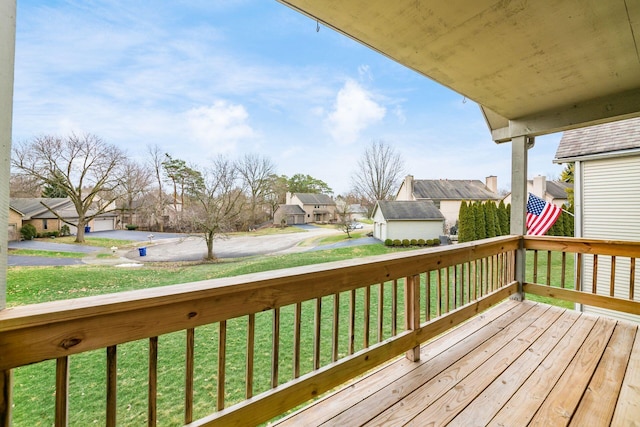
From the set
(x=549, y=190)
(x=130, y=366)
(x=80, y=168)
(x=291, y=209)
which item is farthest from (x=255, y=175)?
(x=549, y=190)

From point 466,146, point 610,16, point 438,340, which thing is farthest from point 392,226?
point 610,16

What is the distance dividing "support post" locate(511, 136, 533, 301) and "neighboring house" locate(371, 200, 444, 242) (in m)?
9.18

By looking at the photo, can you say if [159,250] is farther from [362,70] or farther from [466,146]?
[466,146]

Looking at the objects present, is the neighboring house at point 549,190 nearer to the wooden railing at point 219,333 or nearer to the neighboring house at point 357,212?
the neighboring house at point 357,212

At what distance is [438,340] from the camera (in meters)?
2.31

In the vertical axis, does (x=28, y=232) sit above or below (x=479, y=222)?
above

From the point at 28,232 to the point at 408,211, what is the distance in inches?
514

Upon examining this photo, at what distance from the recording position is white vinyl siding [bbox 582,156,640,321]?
4.33 meters

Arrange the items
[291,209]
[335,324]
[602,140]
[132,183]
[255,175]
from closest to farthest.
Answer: [335,324] < [132,183] < [602,140] < [255,175] < [291,209]

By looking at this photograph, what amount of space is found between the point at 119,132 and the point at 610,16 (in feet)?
15.0

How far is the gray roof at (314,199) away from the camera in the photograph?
8595mm

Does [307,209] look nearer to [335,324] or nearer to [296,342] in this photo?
[335,324]

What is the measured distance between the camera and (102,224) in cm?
379

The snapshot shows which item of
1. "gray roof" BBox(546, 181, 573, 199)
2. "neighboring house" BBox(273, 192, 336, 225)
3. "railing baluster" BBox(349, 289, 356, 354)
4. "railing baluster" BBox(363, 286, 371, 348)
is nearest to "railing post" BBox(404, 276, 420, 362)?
"railing baluster" BBox(363, 286, 371, 348)
